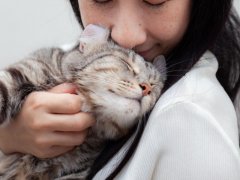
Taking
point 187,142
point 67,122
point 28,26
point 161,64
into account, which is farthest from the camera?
point 28,26

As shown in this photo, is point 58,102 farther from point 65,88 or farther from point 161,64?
point 161,64

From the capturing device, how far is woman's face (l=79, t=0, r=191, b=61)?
1.14 meters

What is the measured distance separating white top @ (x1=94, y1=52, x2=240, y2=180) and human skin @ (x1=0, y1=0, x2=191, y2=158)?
20cm

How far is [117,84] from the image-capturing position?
114 centimetres

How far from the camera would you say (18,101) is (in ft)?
3.89

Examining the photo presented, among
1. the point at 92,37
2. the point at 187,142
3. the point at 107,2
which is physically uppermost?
the point at 107,2

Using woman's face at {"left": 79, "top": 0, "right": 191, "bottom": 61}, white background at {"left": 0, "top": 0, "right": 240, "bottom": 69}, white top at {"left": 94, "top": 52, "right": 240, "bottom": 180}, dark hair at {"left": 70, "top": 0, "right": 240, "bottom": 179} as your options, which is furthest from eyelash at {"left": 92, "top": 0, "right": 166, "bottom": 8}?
white background at {"left": 0, "top": 0, "right": 240, "bottom": 69}

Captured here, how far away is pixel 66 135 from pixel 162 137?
11.3 inches

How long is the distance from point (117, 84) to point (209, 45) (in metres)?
0.29

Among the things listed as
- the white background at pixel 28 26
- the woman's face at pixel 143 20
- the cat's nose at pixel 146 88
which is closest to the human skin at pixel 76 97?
the woman's face at pixel 143 20

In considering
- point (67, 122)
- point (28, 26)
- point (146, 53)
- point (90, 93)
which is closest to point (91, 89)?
point (90, 93)

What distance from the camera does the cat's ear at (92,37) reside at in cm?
124

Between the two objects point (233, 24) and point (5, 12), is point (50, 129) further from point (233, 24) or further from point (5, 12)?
point (5, 12)

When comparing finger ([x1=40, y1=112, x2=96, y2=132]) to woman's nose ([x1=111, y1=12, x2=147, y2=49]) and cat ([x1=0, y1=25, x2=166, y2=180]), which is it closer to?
cat ([x1=0, y1=25, x2=166, y2=180])
